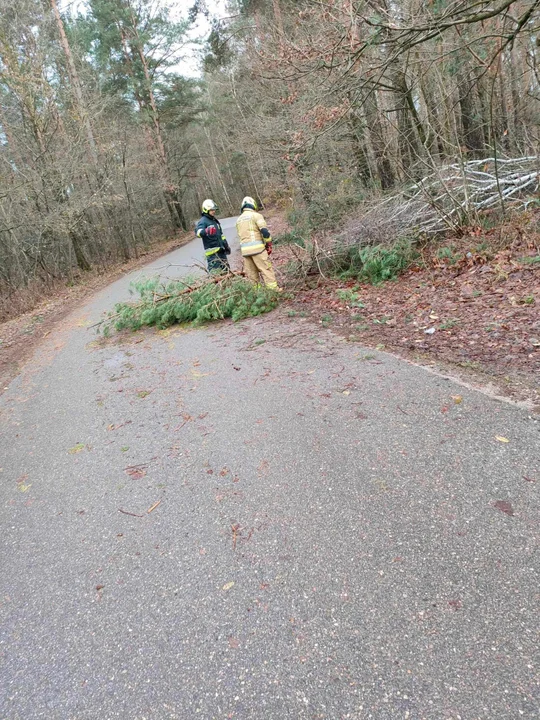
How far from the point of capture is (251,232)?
786 cm

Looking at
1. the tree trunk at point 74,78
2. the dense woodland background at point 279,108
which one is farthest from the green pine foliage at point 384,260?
the tree trunk at point 74,78

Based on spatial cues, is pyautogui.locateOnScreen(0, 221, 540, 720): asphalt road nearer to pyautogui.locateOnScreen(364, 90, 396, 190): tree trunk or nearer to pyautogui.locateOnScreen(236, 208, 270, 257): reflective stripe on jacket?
pyautogui.locateOnScreen(236, 208, 270, 257): reflective stripe on jacket

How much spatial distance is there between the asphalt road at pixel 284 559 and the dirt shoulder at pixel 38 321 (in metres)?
4.39

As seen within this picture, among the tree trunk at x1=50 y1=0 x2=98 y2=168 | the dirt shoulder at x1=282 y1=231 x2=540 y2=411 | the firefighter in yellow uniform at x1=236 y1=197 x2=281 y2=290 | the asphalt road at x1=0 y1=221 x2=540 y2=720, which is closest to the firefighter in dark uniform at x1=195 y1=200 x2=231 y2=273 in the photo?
the firefighter in yellow uniform at x1=236 y1=197 x2=281 y2=290

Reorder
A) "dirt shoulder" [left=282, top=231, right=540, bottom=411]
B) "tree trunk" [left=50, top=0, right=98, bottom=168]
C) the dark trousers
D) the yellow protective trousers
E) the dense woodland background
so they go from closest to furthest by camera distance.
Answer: "dirt shoulder" [left=282, top=231, right=540, bottom=411]
the dense woodland background
the yellow protective trousers
the dark trousers
"tree trunk" [left=50, top=0, right=98, bottom=168]

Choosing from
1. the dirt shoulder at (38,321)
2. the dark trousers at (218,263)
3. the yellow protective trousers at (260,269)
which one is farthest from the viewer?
the dark trousers at (218,263)

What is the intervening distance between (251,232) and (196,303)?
5.60 feet

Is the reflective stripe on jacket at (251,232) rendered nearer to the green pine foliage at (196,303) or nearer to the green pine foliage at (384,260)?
the green pine foliage at (196,303)

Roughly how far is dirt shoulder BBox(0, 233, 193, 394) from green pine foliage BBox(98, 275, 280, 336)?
195cm

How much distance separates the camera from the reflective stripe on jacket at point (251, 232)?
7797 mm

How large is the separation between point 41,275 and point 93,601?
53.9ft

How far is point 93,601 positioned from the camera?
2492 millimetres

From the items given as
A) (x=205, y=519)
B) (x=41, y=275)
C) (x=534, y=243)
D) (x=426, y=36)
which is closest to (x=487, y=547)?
(x=205, y=519)

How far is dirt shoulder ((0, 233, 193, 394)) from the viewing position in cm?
827
